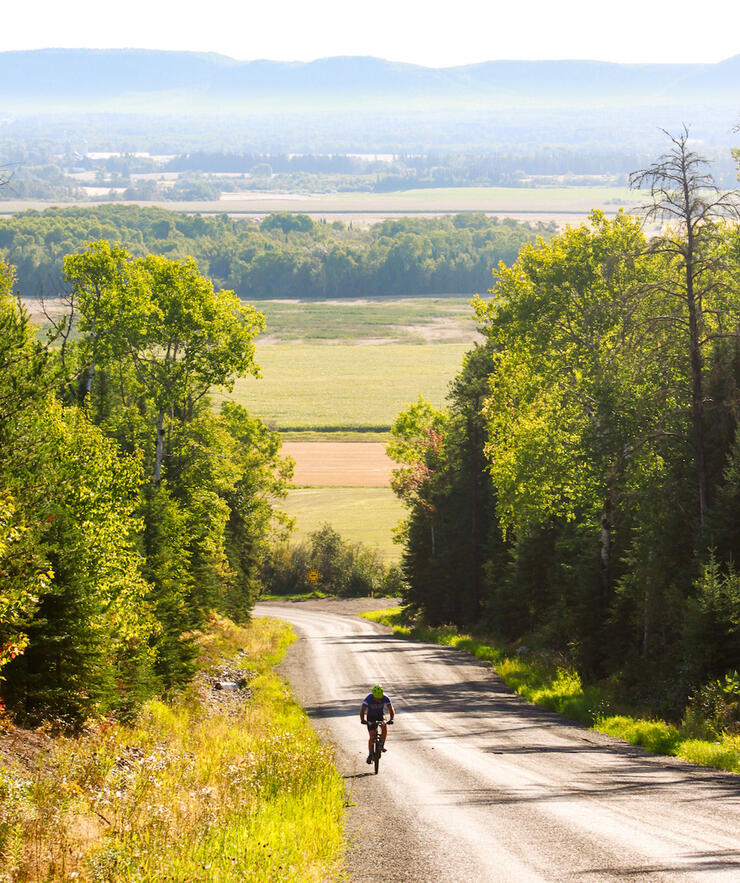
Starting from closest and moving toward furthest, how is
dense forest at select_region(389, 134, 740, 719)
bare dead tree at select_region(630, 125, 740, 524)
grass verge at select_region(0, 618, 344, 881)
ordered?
grass verge at select_region(0, 618, 344, 881) < bare dead tree at select_region(630, 125, 740, 524) < dense forest at select_region(389, 134, 740, 719)

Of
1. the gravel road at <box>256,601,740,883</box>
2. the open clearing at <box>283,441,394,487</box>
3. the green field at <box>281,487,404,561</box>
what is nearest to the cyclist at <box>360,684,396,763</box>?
the gravel road at <box>256,601,740,883</box>

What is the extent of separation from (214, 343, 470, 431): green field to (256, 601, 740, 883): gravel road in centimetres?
9572

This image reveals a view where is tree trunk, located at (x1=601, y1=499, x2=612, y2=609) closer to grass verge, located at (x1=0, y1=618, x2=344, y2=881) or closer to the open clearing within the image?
grass verge, located at (x1=0, y1=618, x2=344, y2=881)

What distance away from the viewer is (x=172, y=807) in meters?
13.8

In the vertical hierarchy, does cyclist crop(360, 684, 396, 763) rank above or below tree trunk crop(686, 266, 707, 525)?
below

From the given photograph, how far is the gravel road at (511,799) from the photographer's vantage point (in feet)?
43.2

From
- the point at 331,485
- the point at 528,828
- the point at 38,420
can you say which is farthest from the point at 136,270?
the point at 331,485

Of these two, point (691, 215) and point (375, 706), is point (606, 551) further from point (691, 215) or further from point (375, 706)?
point (375, 706)

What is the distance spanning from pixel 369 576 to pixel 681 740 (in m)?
62.5

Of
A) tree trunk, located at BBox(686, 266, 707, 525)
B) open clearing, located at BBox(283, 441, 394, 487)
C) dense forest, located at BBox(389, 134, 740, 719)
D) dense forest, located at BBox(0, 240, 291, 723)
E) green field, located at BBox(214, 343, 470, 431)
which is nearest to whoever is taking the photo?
dense forest, located at BBox(0, 240, 291, 723)

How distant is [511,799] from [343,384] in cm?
14937

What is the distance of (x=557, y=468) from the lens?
33.2 m

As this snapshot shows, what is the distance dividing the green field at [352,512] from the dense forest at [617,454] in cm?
3813

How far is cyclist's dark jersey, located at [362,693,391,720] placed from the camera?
67.7ft
